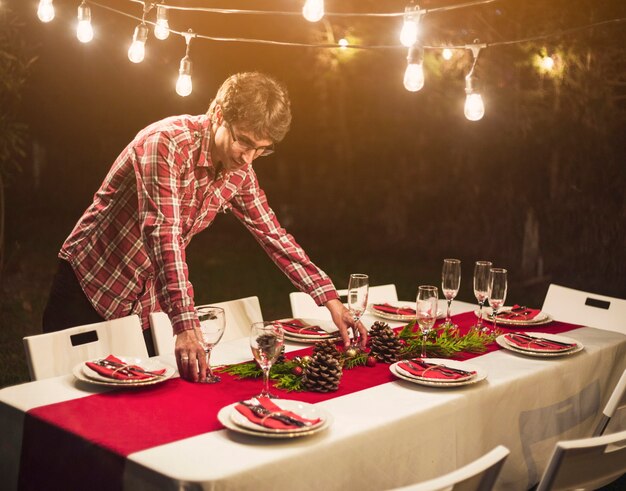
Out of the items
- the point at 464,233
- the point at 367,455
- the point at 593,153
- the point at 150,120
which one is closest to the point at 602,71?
the point at 593,153

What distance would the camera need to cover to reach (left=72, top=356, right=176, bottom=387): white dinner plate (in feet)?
6.64

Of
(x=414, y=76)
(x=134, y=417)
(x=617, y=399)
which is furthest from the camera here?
(x=414, y=76)

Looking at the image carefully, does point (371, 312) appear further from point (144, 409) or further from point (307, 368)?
point (144, 409)

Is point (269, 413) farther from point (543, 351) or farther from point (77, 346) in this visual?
point (543, 351)

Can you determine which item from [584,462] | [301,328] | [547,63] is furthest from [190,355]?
[547,63]

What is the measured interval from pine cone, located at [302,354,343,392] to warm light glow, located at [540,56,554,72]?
18.3 feet

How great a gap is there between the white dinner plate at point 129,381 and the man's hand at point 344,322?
627mm

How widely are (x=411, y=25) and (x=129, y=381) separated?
1772 millimetres

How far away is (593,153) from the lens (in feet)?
21.7

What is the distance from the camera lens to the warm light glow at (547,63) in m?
6.91

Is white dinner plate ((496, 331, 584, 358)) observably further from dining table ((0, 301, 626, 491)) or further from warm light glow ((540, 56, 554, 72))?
warm light glow ((540, 56, 554, 72))

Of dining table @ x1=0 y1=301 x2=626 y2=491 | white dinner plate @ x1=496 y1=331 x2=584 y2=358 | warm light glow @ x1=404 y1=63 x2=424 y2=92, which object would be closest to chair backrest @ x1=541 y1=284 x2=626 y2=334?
white dinner plate @ x1=496 y1=331 x2=584 y2=358

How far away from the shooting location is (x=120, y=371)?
209cm

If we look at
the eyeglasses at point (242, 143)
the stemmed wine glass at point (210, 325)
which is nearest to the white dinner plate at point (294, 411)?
the stemmed wine glass at point (210, 325)
